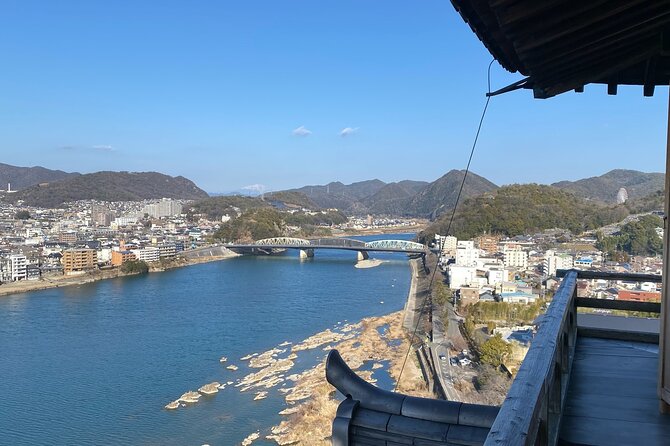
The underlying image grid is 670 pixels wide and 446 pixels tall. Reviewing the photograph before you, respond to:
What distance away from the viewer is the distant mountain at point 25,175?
64150 mm

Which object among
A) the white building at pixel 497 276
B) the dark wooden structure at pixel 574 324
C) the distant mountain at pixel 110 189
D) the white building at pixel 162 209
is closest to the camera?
the dark wooden structure at pixel 574 324

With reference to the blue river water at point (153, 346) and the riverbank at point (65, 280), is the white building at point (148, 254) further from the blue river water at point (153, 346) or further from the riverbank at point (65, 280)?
the blue river water at point (153, 346)

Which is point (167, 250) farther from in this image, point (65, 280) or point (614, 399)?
point (614, 399)

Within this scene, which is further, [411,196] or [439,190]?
[411,196]

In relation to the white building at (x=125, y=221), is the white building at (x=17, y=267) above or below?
below

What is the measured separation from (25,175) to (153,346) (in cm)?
7062

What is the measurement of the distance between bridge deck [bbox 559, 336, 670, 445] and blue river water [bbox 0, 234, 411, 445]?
3.79 meters

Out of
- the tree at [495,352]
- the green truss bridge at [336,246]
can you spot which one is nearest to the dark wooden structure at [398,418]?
the tree at [495,352]

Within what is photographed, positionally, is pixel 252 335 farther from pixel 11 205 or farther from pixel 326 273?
pixel 11 205

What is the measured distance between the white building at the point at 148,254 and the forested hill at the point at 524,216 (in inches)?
381

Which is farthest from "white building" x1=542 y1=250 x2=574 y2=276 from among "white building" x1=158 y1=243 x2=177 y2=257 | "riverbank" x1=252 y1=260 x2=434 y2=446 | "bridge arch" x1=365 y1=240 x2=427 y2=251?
"white building" x1=158 y1=243 x2=177 y2=257

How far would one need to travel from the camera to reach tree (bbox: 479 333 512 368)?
591 centimetres

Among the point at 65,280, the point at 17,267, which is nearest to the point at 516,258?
the point at 65,280

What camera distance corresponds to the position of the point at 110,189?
1925 inches
